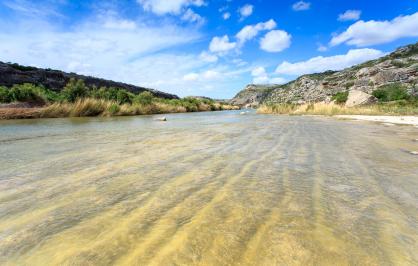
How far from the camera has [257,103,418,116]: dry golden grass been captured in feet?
56.3

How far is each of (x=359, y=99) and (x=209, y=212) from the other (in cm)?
2685

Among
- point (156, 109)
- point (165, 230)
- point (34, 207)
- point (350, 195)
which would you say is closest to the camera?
point (165, 230)

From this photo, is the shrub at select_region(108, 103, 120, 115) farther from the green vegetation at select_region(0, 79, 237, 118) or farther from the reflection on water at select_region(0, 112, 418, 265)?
the reflection on water at select_region(0, 112, 418, 265)

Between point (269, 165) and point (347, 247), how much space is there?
207 cm

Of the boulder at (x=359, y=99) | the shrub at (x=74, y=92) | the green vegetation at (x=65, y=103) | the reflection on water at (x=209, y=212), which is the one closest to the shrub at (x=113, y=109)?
the green vegetation at (x=65, y=103)

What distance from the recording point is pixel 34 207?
205 cm

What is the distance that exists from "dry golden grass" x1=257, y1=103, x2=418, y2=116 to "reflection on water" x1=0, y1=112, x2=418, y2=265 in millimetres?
16217

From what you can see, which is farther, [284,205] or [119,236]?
[284,205]

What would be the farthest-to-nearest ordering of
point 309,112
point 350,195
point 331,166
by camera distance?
point 309,112
point 331,166
point 350,195

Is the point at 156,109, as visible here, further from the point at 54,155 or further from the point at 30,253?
the point at 30,253

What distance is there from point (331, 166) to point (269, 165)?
0.79m

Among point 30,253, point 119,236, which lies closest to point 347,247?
point 119,236

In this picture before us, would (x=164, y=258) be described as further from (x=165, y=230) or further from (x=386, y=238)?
(x=386, y=238)

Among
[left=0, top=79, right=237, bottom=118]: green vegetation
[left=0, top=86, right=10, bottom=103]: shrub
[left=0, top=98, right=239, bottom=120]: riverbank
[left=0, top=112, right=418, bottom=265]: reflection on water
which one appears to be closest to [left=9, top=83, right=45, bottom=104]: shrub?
[left=0, top=79, right=237, bottom=118]: green vegetation
